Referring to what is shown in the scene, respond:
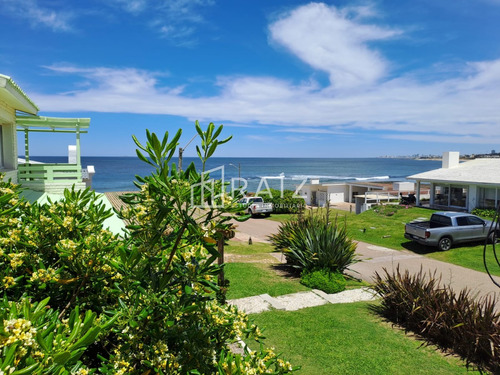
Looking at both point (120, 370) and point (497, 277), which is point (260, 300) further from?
point (497, 277)

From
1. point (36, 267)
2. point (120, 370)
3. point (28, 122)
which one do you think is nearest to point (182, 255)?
point (120, 370)

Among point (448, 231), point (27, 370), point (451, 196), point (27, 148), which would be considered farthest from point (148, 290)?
point (451, 196)

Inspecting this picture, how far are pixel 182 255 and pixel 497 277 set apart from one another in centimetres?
1285

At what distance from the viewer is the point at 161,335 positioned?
229cm

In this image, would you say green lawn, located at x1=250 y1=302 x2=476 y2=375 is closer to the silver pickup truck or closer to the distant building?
the distant building

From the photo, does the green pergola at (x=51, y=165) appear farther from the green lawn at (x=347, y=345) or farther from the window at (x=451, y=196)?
the window at (x=451, y=196)

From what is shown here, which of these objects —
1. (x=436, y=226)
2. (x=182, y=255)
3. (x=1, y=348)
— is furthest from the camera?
(x=436, y=226)

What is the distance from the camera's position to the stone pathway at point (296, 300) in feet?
26.9

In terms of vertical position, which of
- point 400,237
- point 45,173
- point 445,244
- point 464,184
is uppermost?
point 45,173

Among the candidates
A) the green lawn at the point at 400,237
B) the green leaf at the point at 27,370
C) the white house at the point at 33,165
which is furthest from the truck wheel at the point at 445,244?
the green leaf at the point at 27,370

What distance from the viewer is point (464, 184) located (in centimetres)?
2511

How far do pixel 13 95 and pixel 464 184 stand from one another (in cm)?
2705

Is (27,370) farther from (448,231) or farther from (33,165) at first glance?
(448,231)

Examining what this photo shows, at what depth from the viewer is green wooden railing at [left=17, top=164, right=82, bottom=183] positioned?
1052 cm
